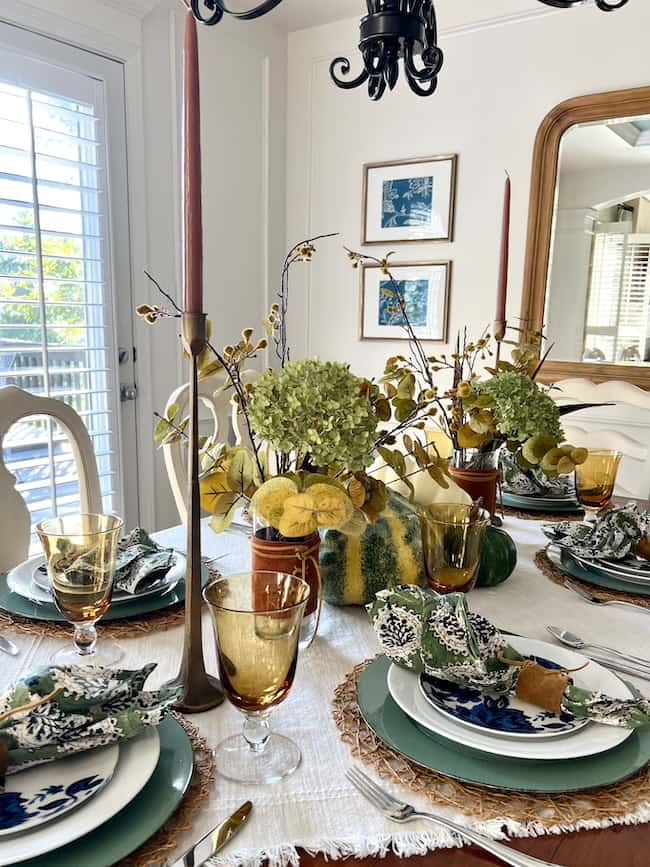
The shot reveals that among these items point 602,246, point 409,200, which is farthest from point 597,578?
point 409,200

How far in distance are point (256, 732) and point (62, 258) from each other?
2.04 meters

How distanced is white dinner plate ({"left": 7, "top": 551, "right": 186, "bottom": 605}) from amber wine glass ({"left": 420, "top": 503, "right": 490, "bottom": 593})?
14.5 inches

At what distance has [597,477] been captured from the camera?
4.16 feet

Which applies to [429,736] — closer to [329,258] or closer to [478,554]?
[478,554]

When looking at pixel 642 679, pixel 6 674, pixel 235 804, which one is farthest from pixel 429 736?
pixel 6 674

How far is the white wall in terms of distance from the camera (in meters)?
2.49

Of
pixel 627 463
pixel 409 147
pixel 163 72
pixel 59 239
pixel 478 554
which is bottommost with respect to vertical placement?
pixel 627 463

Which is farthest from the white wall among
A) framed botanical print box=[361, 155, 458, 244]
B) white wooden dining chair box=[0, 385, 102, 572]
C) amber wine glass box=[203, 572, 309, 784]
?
amber wine glass box=[203, 572, 309, 784]

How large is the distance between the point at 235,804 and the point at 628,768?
337 mm

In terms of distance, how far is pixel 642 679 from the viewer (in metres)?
0.77

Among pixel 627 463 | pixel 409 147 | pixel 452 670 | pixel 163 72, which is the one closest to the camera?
pixel 452 670

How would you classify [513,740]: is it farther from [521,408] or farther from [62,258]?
[62,258]

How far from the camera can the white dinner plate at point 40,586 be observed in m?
0.91

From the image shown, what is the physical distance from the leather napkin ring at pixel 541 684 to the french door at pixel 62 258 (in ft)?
6.24
